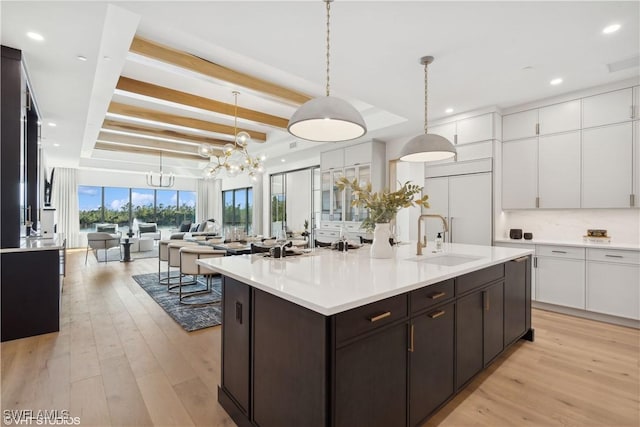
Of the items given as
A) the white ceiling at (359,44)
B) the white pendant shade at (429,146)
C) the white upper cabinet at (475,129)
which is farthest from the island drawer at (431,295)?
the white upper cabinet at (475,129)

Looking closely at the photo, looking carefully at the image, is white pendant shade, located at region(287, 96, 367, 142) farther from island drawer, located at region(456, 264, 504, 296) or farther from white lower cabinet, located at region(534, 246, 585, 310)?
white lower cabinet, located at region(534, 246, 585, 310)

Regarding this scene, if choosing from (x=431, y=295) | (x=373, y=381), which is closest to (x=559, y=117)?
(x=431, y=295)

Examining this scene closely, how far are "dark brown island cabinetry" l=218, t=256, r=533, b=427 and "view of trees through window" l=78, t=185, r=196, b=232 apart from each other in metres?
11.1

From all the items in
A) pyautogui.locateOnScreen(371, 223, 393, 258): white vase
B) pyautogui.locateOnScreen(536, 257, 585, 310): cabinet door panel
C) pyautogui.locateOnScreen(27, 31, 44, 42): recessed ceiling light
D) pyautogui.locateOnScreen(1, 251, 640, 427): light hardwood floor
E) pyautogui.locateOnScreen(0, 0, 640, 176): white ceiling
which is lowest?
pyautogui.locateOnScreen(1, 251, 640, 427): light hardwood floor

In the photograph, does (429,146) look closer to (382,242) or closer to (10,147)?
(382,242)

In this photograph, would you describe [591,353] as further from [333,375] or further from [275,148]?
[275,148]

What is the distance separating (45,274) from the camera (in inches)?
121

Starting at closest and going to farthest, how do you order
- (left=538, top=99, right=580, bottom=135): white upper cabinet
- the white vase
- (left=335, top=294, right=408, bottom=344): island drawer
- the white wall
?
(left=335, top=294, right=408, bottom=344): island drawer
the white vase
(left=538, top=99, right=580, bottom=135): white upper cabinet
the white wall

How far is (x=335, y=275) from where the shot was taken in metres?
1.73

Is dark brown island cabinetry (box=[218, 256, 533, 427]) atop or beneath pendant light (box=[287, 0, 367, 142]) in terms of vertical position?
beneath

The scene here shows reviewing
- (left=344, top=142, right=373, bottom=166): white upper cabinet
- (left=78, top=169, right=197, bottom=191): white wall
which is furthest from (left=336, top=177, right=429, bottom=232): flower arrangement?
(left=78, top=169, right=197, bottom=191): white wall

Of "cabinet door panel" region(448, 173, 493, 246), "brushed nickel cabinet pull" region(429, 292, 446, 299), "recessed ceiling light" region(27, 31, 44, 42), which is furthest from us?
"cabinet door panel" region(448, 173, 493, 246)

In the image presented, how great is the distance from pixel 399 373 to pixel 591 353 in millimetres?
2471

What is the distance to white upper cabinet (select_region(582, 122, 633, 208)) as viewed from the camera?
346 cm
